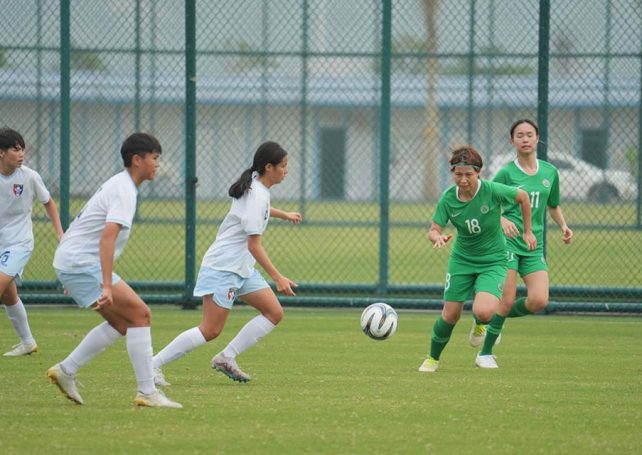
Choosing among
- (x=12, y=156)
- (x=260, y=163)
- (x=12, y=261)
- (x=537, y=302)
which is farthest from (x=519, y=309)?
(x=12, y=156)

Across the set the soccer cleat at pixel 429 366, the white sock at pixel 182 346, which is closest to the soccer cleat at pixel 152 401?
the white sock at pixel 182 346

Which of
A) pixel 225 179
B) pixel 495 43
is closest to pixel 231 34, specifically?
pixel 495 43

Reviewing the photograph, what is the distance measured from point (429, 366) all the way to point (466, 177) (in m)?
1.42

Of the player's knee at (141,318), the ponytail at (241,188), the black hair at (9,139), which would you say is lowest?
the player's knee at (141,318)

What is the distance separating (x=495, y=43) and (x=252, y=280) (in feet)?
22.7

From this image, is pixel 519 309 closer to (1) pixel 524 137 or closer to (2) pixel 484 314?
(2) pixel 484 314

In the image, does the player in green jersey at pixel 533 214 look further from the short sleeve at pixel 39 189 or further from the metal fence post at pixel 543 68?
the short sleeve at pixel 39 189

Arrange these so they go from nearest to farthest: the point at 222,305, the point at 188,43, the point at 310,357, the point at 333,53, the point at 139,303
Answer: the point at 139,303, the point at 222,305, the point at 310,357, the point at 188,43, the point at 333,53

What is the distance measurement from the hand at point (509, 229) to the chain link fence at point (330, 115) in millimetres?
1108

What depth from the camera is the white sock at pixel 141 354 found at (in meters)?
6.73

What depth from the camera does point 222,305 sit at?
25.6ft

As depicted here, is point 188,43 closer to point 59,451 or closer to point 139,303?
point 139,303

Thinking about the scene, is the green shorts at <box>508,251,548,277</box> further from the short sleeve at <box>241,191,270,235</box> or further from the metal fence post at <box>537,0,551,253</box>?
the metal fence post at <box>537,0,551,253</box>

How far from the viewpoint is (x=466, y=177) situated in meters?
8.39
